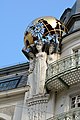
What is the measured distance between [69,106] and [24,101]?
2294 mm

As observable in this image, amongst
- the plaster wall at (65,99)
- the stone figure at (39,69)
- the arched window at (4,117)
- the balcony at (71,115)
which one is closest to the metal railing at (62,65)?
the stone figure at (39,69)

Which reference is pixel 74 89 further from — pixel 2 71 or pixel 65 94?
pixel 2 71

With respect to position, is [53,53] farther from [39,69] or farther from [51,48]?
[39,69]

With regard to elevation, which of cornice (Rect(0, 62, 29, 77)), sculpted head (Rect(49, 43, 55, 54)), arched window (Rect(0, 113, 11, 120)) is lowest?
arched window (Rect(0, 113, 11, 120))

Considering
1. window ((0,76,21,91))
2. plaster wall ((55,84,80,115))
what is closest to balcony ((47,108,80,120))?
plaster wall ((55,84,80,115))

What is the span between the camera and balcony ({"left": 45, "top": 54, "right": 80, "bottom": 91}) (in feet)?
62.2

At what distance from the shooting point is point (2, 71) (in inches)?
984

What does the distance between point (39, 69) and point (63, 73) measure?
5.87 feet

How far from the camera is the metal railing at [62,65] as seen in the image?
1942 centimetres

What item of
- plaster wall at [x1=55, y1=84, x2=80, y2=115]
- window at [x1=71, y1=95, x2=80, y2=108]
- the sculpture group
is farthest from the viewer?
the sculpture group

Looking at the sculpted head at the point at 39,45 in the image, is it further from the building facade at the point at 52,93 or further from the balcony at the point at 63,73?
the balcony at the point at 63,73

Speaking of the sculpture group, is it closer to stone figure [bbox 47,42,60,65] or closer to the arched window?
stone figure [bbox 47,42,60,65]

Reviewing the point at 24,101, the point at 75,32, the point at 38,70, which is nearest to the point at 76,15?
the point at 75,32

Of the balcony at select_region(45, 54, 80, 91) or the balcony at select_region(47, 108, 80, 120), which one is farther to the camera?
the balcony at select_region(45, 54, 80, 91)
